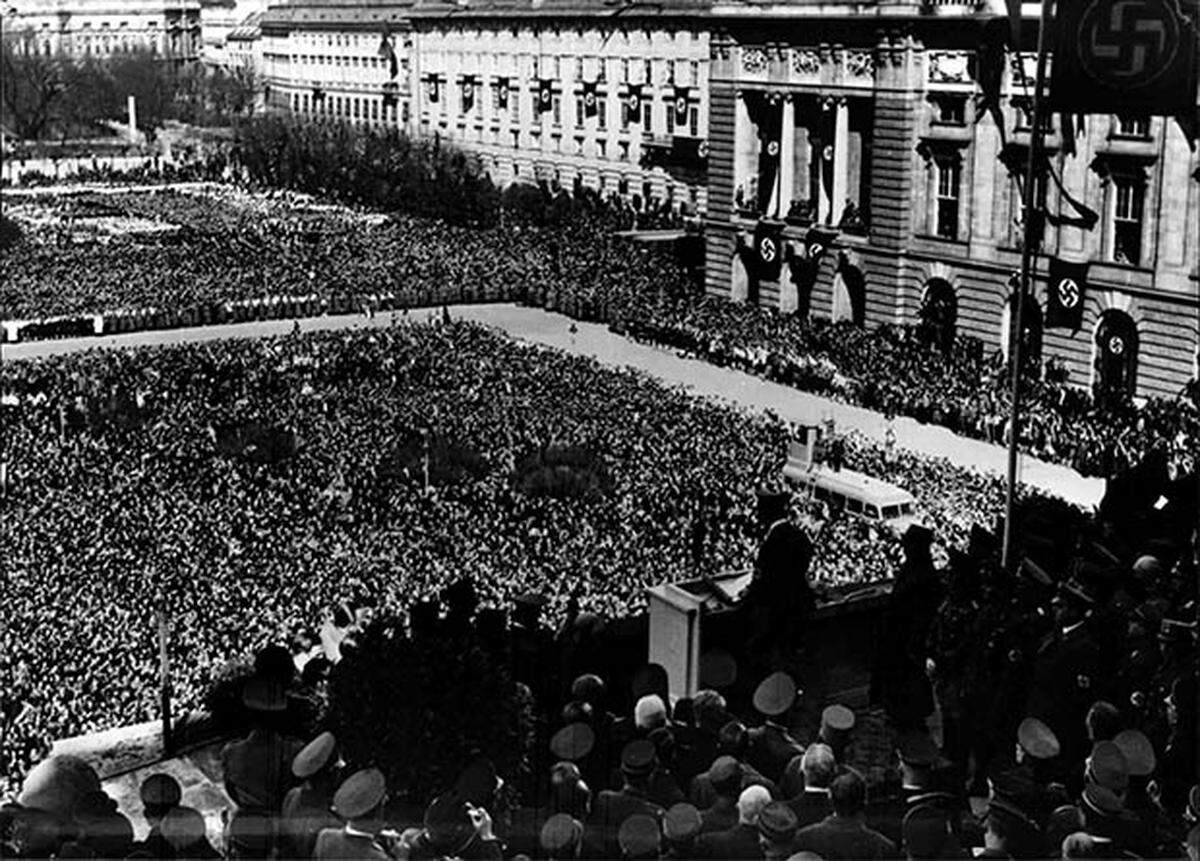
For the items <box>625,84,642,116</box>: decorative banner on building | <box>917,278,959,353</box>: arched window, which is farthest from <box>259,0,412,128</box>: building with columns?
<box>917,278,959,353</box>: arched window

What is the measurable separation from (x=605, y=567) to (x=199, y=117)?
101003 mm

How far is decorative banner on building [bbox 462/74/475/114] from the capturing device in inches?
3905

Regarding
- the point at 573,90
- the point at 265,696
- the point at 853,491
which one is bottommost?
the point at 853,491

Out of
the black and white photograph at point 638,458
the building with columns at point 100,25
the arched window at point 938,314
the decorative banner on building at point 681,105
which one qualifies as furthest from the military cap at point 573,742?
the decorative banner on building at point 681,105

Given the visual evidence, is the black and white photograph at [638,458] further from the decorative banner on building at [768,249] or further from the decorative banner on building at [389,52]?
the decorative banner on building at [389,52]

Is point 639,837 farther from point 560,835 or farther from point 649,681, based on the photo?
point 649,681

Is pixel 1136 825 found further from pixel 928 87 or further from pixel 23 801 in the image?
pixel 928 87

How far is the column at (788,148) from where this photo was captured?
56.1 meters

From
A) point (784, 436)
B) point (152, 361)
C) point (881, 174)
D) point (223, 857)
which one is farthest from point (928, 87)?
point (223, 857)

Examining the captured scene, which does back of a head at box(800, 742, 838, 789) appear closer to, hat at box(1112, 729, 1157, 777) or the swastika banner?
hat at box(1112, 729, 1157, 777)

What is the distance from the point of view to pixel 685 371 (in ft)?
158

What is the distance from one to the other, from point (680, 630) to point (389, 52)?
99.7 meters

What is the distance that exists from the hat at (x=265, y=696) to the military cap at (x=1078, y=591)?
7.14 m

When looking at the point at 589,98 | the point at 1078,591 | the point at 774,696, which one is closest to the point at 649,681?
the point at 774,696
